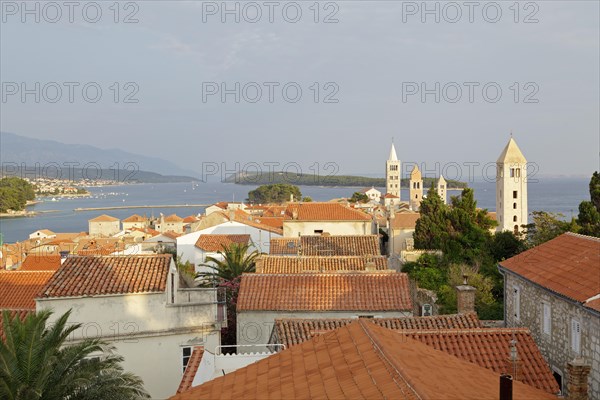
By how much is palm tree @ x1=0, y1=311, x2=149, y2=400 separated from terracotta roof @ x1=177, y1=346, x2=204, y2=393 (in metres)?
1.68

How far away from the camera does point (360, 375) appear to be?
6.40m

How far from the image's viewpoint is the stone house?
429 inches

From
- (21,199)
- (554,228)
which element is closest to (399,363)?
(554,228)

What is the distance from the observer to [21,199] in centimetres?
17038

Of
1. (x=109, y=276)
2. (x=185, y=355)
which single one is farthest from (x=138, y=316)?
(x=185, y=355)

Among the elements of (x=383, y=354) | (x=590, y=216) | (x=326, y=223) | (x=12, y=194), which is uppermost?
(x=12, y=194)

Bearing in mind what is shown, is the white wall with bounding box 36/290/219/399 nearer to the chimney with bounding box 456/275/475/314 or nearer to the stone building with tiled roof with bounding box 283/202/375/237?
the chimney with bounding box 456/275/475/314

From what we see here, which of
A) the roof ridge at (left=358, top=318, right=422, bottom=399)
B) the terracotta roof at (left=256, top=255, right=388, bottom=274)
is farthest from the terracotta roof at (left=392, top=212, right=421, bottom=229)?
the roof ridge at (left=358, top=318, right=422, bottom=399)

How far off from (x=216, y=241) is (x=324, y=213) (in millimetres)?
8742

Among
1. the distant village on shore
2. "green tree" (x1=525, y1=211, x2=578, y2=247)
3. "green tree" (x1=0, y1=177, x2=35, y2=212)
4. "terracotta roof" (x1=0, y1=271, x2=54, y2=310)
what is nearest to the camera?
the distant village on shore

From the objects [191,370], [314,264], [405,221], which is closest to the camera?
[191,370]

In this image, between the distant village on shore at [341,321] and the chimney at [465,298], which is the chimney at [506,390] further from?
the chimney at [465,298]

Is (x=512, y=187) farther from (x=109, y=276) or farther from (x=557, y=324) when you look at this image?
(x=109, y=276)

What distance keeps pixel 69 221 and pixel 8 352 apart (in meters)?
147
